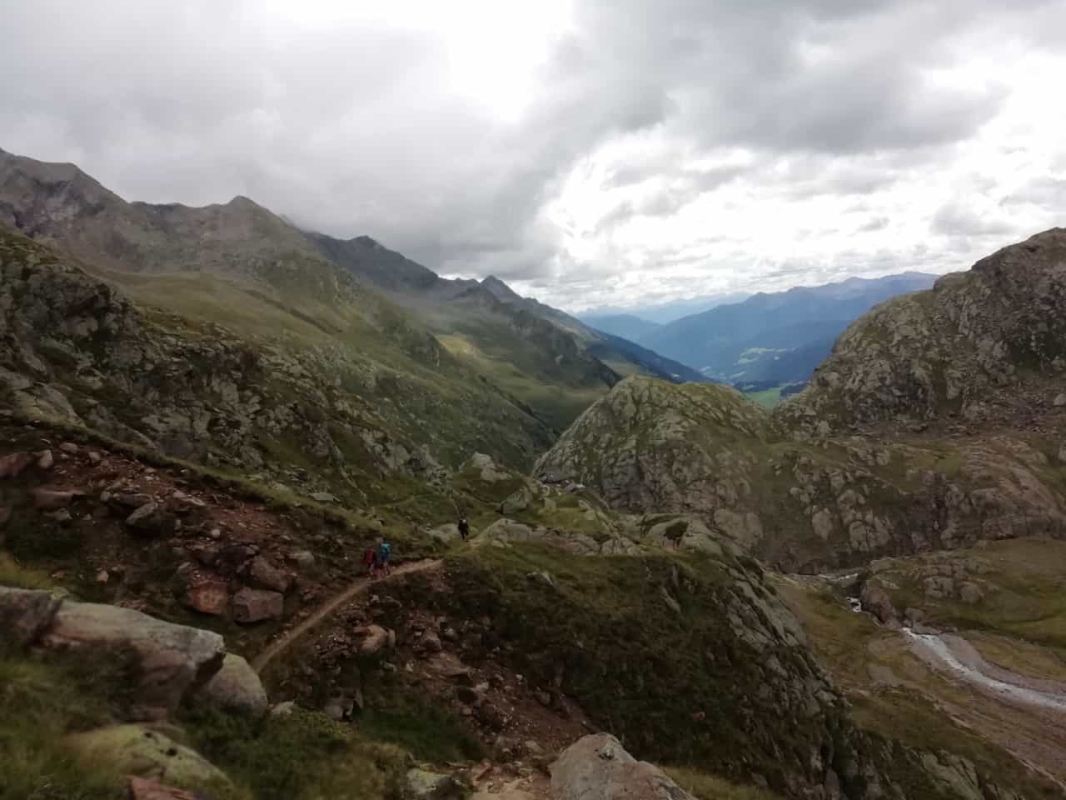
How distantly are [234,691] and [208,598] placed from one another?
927cm

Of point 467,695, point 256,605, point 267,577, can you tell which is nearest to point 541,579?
point 467,695

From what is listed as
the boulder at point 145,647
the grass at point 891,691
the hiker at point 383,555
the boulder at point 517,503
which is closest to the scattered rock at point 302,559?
the hiker at point 383,555

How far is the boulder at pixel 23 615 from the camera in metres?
16.0

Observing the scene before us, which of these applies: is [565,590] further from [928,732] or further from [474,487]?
[474,487]

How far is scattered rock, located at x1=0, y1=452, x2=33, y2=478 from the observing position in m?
27.6

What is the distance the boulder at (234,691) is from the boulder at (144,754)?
2861 millimetres

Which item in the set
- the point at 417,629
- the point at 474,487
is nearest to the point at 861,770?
the point at 417,629

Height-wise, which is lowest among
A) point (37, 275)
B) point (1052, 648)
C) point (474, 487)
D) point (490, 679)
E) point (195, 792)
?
point (1052, 648)

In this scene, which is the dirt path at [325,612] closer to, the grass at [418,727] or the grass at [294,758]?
the grass at [418,727]

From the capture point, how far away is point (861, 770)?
50.6m

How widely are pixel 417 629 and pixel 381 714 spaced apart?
6055 millimetres

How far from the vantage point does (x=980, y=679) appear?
402ft

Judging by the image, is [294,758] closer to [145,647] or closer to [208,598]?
[145,647]

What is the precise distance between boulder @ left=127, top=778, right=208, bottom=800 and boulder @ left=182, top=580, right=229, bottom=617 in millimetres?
14730
